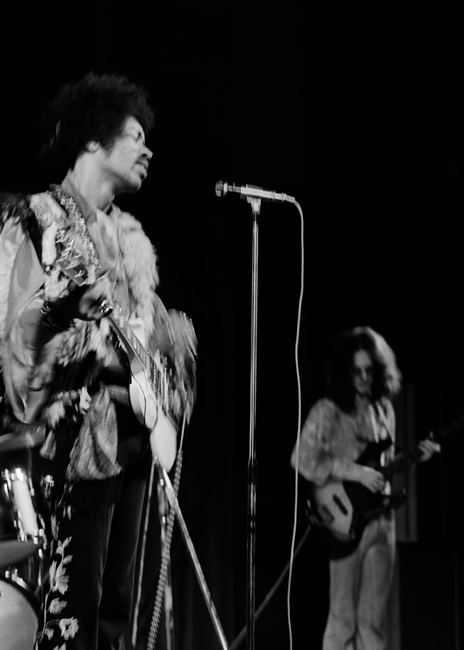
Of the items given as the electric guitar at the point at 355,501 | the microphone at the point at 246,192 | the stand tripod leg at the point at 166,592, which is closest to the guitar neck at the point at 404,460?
the electric guitar at the point at 355,501

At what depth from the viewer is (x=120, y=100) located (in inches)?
62.3

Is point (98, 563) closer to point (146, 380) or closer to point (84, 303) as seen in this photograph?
point (146, 380)

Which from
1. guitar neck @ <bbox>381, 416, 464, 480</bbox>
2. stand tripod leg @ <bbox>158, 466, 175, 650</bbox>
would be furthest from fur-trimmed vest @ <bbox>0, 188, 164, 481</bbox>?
guitar neck @ <bbox>381, 416, 464, 480</bbox>

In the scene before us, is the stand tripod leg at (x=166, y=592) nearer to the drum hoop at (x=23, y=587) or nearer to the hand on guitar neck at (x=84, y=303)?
the drum hoop at (x=23, y=587)

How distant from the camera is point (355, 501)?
9.98 feet

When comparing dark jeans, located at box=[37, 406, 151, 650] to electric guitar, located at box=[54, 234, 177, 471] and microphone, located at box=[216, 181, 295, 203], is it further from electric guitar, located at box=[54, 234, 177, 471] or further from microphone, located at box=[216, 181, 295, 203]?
microphone, located at box=[216, 181, 295, 203]

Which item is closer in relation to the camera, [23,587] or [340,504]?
[23,587]

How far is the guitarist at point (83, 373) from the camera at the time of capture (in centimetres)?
128

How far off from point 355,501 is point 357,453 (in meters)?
0.17

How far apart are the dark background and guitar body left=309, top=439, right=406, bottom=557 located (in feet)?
0.43

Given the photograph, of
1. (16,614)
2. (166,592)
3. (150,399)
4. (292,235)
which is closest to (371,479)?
(166,592)

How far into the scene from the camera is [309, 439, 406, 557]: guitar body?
119 inches

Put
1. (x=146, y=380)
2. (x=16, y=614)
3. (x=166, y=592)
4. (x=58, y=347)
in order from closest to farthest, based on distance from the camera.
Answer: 1. (x=58, y=347)
2. (x=146, y=380)
3. (x=16, y=614)
4. (x=166, y=592)

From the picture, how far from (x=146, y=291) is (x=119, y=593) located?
0.53 m
